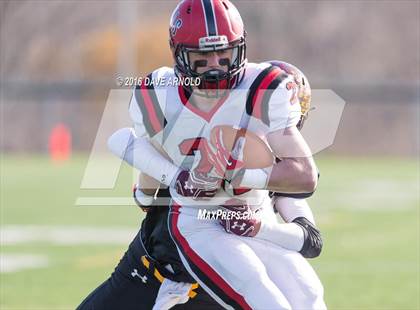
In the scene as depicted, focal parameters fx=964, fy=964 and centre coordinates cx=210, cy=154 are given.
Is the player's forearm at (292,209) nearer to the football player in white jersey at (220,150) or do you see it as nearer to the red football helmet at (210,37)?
the football player in white jersey at (220,150)

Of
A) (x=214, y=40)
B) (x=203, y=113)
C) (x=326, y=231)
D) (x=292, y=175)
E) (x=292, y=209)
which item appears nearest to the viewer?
(x=292, y=175)

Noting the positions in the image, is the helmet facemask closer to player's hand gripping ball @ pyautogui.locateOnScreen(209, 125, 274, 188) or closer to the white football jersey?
the white football jersey

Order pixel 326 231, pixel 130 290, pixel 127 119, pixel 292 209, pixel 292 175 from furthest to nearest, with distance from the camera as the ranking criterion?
pixel 127 119
pixel 326 231
pixel 130 290
pixel 292 209
pixel 292 175

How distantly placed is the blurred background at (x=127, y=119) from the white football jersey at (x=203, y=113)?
2356mm

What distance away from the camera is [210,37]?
3559 millimetres

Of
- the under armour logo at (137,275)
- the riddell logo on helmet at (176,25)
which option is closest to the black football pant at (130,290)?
the under armour logo at (137,275)

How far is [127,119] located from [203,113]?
16.5m

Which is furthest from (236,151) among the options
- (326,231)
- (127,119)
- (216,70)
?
(127,119)

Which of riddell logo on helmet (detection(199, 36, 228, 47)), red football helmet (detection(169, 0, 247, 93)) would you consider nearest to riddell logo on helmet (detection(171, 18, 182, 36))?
red football helmet (detection(169, 0, 247, 93))

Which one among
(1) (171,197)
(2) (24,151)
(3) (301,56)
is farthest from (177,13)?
(3) (301,56)

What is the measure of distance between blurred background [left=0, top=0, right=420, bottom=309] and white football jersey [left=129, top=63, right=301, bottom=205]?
2.36 meters

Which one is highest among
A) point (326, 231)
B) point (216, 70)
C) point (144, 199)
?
point (216, 70)

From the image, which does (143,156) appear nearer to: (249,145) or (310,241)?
(249,145)

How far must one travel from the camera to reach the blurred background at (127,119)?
721 cm
